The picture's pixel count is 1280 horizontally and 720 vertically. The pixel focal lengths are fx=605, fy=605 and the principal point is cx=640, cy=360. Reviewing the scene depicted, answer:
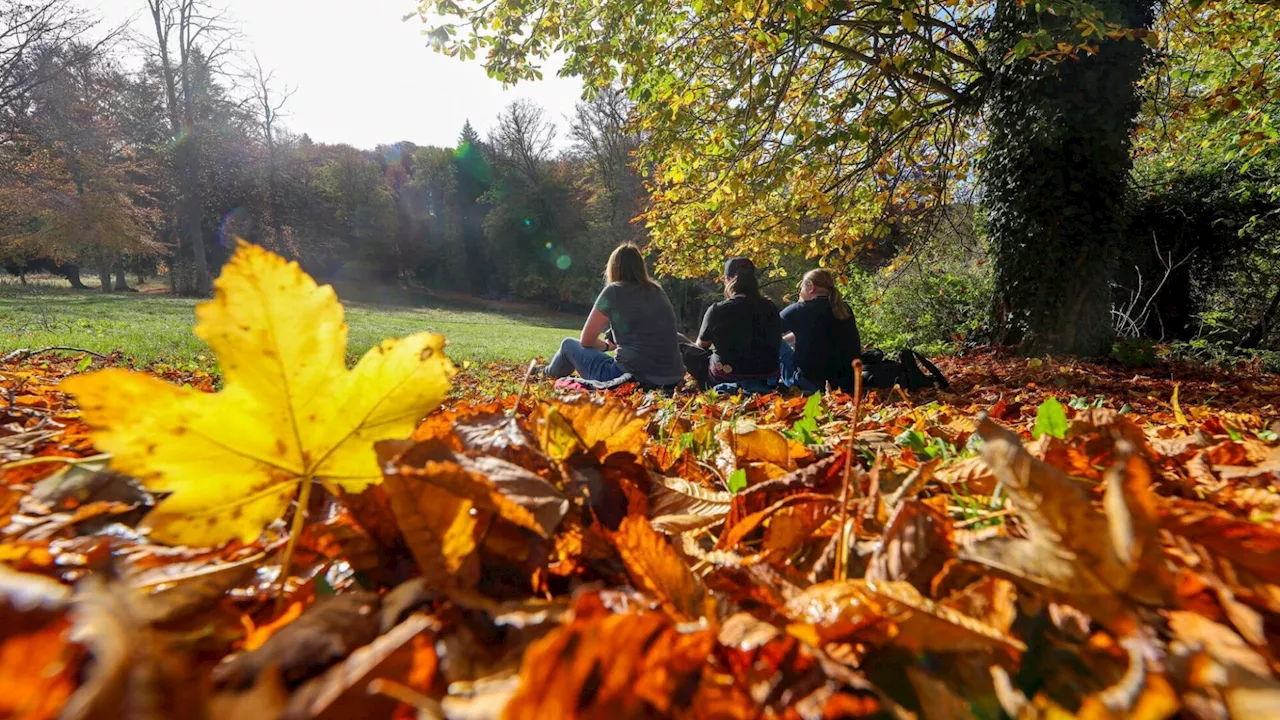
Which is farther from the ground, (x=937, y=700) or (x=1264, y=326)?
(x=937, y=700)

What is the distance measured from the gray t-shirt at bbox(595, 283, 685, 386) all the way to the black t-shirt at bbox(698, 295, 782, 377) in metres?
0.41

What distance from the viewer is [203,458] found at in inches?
16.5

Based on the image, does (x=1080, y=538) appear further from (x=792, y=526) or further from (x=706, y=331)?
(x=706, y=331)

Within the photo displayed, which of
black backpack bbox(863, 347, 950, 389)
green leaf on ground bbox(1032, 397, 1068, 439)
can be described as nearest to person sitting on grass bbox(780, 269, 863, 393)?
black backpack bbox(863, 347, 950, 389)

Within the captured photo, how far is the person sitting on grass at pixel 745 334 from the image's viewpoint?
17.6 feet

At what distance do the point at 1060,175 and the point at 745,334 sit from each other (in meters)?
3.97

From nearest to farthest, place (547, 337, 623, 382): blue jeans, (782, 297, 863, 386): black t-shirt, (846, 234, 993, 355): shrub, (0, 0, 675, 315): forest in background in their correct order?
1. (782, 297, 863, 386): black t-shirt
2. (547, 337, 623, 382): blue jeans
3. (846, 234, 993, 355): shrub
4. (0, 0, 675, 315): forest in background

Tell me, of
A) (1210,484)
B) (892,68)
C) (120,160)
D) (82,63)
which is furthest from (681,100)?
(120,160)

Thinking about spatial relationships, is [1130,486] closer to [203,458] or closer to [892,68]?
[203,458]

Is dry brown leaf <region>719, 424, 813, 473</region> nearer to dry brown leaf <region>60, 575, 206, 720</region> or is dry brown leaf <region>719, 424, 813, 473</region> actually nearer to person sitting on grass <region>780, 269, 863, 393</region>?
dry brown leaf <region>60, 575, 206, 720</region>

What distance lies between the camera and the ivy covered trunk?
6105 millimetres

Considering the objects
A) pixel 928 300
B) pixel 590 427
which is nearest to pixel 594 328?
pixel 590 427

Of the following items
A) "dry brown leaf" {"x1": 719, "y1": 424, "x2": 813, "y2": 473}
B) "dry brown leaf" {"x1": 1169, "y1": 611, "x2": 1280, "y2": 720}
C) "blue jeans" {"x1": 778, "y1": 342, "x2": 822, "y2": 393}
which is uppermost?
"dry brown leaf" {"x1": 1169, "y1": 611, "x2": 1280, "y2": 720}

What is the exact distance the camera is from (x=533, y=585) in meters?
0.46
